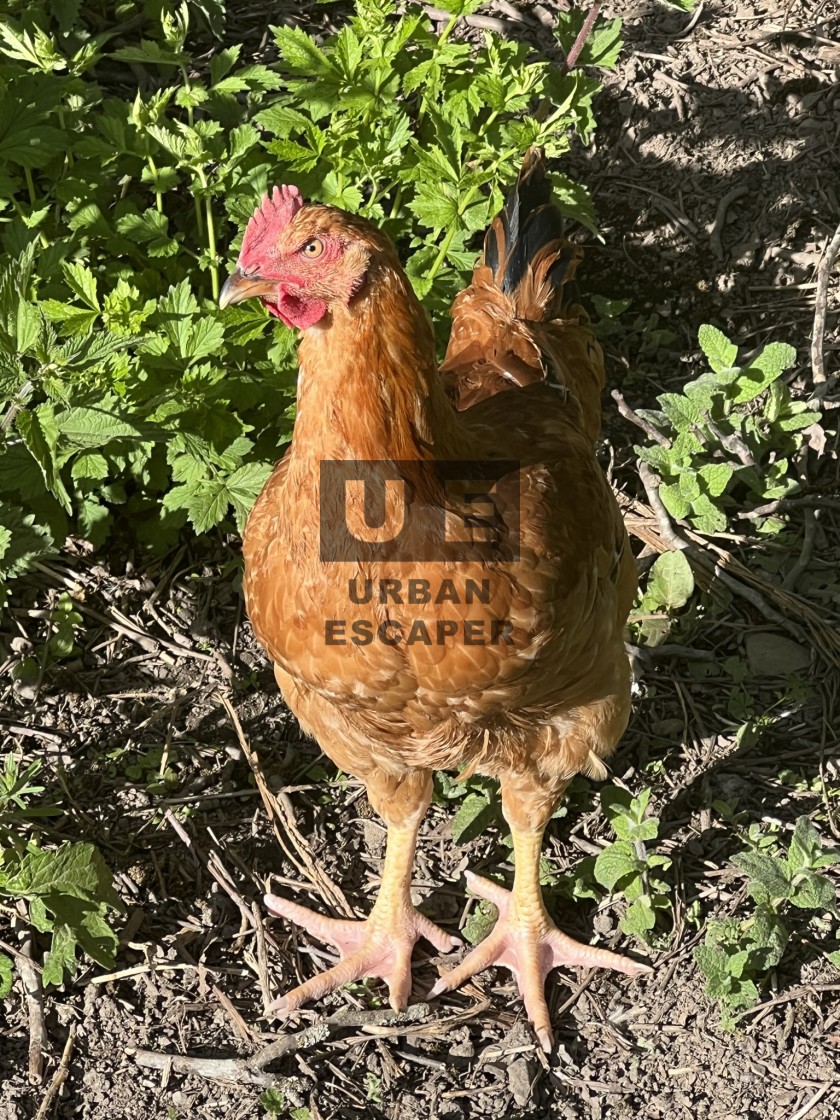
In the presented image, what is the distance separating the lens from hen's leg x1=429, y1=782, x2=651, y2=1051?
3.46m

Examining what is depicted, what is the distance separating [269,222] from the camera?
257 centimetres

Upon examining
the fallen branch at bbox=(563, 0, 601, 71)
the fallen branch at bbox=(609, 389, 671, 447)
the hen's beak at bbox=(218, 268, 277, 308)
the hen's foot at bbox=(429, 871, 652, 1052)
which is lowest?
the hen's foot at bbox=(429, 871, 652, 1052)

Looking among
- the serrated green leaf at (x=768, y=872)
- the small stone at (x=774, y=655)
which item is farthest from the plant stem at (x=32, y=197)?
the serrated green leaf at (x=768, y=872)

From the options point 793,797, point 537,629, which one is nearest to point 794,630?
point 793,797

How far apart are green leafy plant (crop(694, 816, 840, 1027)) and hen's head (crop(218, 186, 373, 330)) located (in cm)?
200

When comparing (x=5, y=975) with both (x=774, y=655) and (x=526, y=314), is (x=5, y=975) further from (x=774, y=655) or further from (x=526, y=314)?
(x=774, y=655)

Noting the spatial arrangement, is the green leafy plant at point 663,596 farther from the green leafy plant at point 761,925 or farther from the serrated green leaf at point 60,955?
the serrated green leaf at point 60,955

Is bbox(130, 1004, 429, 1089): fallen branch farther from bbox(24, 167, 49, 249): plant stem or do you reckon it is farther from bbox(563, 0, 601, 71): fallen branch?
bbox(563, 0, 601, 71): fallen branch

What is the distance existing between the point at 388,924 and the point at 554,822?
670mm

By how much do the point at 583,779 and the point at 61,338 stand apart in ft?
7.60

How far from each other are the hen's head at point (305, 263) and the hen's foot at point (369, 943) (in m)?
1.93

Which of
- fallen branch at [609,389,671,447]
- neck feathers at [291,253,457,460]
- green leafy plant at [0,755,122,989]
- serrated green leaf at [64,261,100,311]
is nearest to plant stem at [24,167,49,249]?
serrated green leaf at [64,261,100,311]

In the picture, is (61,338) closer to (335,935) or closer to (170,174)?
(170,174)

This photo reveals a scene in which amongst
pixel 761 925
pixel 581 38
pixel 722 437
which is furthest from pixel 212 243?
pixel 761 925
